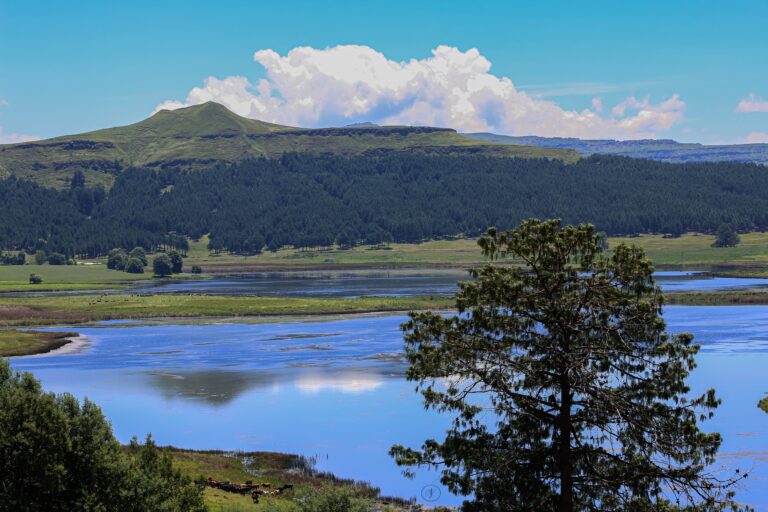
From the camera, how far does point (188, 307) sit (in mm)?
163625

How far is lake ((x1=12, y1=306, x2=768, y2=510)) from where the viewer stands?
63.7m

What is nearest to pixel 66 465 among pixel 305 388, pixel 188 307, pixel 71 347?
pixel 305 388

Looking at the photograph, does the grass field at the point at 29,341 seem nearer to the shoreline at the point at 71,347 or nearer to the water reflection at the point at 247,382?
the shoreline at the point at 71,347

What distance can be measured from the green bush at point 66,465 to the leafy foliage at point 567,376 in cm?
1092

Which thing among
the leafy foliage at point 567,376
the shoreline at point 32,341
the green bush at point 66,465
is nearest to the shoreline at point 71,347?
the shoreline at point 32,341

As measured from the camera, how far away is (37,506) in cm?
3347

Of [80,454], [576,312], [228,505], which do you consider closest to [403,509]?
[228,505]

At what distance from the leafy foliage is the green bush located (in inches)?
430

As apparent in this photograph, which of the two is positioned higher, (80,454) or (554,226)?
(554,226)

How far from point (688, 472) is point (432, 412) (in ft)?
152

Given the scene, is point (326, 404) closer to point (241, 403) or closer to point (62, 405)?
point (241, 403)

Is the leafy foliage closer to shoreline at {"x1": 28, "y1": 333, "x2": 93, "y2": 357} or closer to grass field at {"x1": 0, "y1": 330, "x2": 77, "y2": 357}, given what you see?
shoreline at {"x1": 28, "y1": 333, "x2": 93, "y2": 357}

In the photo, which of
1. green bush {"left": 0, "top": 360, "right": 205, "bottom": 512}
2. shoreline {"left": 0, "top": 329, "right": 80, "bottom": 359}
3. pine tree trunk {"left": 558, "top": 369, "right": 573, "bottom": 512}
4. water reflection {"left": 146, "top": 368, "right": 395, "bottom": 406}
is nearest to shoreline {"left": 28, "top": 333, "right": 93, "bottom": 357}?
shoreline {"left": 0, "top": 329, "right": 80, "bottom": 359}

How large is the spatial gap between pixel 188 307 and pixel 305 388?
8034 cm
